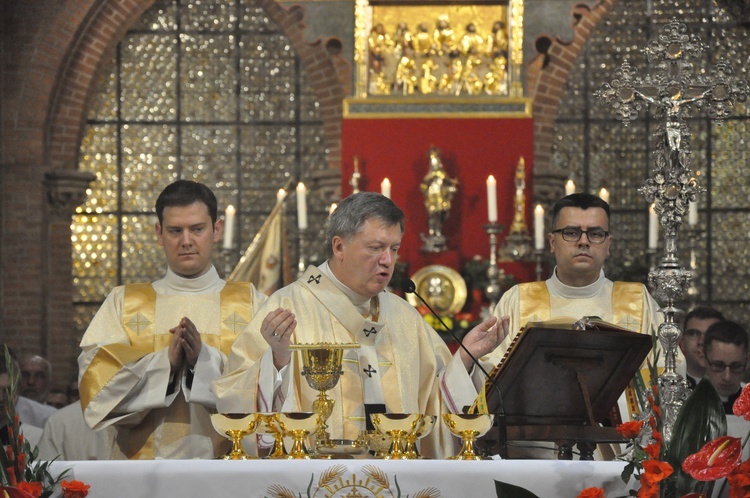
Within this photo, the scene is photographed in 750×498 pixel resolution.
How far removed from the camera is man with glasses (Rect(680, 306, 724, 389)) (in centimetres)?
717

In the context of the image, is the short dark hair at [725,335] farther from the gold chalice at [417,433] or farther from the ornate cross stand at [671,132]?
the gold chalice at [417,433]

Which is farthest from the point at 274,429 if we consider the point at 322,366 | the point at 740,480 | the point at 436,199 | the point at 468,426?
the point at 436,199

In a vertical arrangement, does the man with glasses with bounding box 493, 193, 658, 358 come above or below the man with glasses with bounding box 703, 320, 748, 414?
above

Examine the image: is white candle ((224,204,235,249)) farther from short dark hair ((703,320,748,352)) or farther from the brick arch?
short dark hair ((703,320,748,352))

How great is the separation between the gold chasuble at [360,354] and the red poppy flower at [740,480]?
5.32 ft

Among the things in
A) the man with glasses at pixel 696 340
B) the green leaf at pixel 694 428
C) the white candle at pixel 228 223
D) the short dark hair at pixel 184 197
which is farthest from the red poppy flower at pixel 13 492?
the white candle at pixel 228 223

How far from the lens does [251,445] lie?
4613 mm

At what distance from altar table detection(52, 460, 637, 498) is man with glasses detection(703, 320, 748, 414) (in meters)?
2.91

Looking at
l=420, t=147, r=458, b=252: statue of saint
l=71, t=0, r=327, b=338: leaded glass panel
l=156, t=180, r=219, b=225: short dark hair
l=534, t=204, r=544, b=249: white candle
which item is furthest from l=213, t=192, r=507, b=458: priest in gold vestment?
l=71, t=0, r=327, b=338: leaded glass panel

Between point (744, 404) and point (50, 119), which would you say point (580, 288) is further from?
point (50, 119)

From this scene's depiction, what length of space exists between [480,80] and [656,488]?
797cm

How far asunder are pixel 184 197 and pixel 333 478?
71.3 inches

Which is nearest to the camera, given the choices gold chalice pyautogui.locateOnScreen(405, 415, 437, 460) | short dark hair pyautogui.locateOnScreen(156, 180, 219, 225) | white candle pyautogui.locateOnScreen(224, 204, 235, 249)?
gold chalice pyautogui.locateOnScreen(405, 415, 437, 460)

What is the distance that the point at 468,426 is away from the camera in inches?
165
